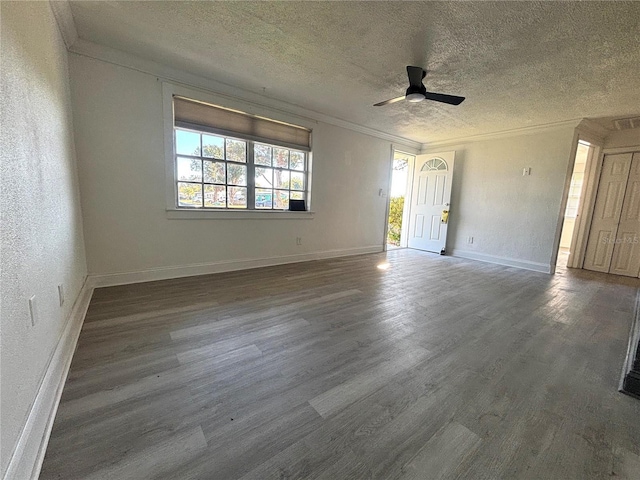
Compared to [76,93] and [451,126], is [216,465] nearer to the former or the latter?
[76,93]

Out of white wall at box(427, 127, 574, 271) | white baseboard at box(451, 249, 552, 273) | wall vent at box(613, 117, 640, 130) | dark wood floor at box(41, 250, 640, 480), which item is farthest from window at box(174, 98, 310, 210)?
wall vent at box(613, 117, 640, 130)

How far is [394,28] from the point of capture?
221 centimetres

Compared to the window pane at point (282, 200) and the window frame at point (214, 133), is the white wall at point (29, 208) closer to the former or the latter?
the window frame at point (214, 133)

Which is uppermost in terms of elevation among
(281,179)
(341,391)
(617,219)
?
(281,179)

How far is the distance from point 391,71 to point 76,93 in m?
3.23

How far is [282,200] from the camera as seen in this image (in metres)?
4.43

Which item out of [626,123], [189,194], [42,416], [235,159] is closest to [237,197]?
[235,159]

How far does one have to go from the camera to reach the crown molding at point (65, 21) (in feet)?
6.87

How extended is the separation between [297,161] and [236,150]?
41.4 inches

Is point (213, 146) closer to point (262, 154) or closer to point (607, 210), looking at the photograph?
point (262, 154)

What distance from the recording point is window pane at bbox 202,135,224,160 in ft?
11.8

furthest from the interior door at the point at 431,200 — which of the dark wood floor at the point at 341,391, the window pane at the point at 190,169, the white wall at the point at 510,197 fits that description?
the window pane at the point at 190,169

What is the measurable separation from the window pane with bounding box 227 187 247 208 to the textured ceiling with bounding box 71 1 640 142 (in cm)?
136

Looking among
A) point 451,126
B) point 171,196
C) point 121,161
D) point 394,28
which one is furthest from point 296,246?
point 451,126
